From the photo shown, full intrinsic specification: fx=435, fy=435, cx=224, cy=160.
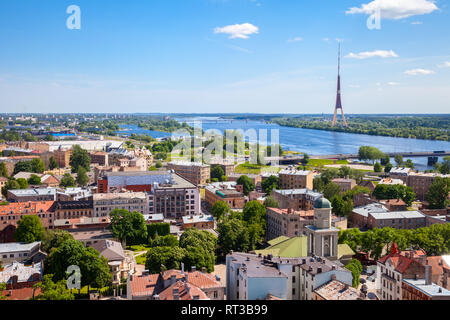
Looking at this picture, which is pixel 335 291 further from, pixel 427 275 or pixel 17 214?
pixel 17 214

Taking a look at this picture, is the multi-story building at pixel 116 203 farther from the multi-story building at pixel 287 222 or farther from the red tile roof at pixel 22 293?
the red tile roof at pixel 22 293

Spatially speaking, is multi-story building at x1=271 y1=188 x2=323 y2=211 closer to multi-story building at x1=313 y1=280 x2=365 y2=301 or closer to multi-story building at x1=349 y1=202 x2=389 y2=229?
multi-story building at x1=349 y1=202 x2=389 y2=229

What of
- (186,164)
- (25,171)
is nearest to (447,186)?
(186,164)

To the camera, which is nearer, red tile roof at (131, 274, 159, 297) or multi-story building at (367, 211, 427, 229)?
red tile roof at (131, 274, 159, 297)

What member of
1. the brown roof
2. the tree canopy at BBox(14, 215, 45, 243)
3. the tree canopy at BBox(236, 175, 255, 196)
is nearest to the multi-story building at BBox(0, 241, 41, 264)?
the tree canopy at BBox(14, 215, 45, 243)

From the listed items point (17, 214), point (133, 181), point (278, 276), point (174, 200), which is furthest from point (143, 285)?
point (133, 181)
